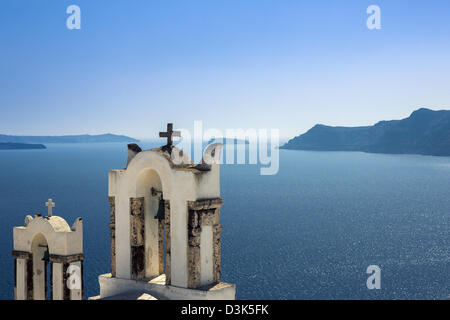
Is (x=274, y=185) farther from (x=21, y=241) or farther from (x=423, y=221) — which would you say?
(x=21, y=241)

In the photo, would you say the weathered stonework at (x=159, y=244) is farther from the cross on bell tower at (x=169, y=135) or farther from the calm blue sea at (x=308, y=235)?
the calm blue sea at (x=308, y=235)

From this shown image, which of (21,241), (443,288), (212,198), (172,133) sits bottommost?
(443,288)

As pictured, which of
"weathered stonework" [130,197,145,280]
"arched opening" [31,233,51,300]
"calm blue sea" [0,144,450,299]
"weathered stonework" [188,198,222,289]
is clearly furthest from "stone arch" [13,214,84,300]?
"calm blue sea" [0,144,450,299]

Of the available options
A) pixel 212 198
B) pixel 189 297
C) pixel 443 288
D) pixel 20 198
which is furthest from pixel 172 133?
pixel 20 198

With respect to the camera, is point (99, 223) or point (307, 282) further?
point (99, 223)

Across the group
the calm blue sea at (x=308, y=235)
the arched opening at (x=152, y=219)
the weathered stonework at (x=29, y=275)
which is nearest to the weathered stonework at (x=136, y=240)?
the arched opening at (x=152, y=219)

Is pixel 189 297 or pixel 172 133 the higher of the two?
pixel 172 133
